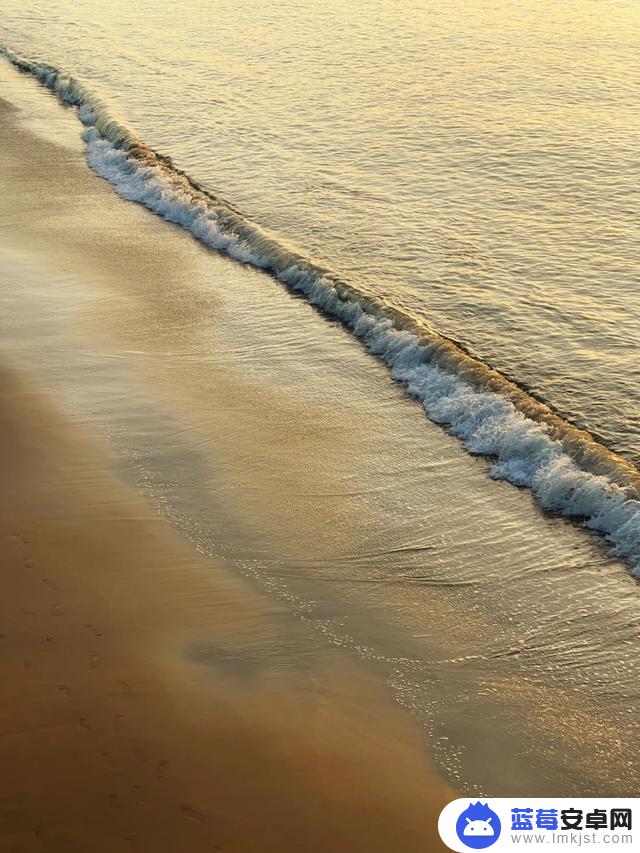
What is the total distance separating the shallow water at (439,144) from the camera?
51.4ft

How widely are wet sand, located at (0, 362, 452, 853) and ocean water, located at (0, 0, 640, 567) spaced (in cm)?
384

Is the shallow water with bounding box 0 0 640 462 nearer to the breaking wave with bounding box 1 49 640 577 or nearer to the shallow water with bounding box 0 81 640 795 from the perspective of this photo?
the breaking wave with bounding box 1 49 640 577

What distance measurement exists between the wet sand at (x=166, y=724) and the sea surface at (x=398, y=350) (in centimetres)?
38

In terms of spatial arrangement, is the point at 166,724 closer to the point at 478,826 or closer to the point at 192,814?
the point at 192,814

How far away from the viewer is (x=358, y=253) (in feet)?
61.1

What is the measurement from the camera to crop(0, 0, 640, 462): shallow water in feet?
51.4

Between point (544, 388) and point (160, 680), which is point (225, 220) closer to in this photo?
point (544, 388)

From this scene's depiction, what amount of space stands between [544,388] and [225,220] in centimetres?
887

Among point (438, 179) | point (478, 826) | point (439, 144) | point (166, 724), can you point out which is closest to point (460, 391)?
point (166, 724)

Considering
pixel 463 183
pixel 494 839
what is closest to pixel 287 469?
pixel 494 839

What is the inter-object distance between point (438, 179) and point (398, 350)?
7.84 meters

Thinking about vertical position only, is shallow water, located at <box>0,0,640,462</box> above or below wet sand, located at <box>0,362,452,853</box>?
above

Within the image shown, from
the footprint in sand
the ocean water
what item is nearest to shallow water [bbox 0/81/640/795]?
the ocean water

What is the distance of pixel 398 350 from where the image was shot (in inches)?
592
